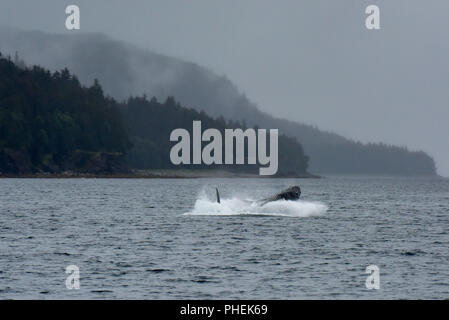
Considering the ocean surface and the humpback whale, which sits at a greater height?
the humpback whale

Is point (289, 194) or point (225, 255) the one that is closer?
point (225, 255)

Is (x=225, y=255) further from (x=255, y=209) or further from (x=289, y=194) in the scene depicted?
(x=255, y=209)

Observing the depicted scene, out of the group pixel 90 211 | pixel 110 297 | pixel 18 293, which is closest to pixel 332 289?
pixel 110 297

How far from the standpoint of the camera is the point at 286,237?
64.0 metres
